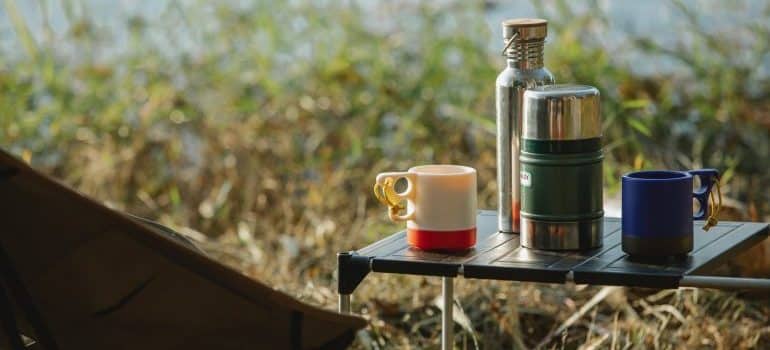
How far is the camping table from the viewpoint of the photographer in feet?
6.73

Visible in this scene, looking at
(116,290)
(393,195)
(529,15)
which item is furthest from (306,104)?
(116,290)

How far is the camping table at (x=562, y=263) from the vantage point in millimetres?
2051

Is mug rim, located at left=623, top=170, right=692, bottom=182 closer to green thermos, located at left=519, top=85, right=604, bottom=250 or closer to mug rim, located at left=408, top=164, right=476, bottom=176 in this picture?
green thermos, located at left=519, top=85, right=604, bottom=250

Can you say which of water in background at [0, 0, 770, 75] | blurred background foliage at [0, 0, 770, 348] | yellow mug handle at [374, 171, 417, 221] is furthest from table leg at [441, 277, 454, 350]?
water in background at [0, 0, 770, 75]

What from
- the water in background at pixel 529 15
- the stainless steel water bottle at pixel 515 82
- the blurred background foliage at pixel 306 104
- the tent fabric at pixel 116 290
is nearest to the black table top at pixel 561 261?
the stainless steel water bottle at pixel 515 82

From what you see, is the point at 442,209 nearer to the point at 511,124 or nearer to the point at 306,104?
the point at 511,124

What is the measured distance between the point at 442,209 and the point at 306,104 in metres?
2.25

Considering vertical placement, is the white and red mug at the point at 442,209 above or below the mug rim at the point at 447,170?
below

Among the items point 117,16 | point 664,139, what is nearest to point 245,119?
point 117,16

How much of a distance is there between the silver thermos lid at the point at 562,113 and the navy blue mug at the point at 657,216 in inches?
4.1

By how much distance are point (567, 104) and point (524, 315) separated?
1.19 meters

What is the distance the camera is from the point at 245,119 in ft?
14.9

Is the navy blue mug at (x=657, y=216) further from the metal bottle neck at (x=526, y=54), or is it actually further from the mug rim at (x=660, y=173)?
the metal bottle neck at (x=526, y=54)

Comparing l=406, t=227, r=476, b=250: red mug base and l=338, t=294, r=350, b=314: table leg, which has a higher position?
l=406, t=227, r=476, b=250: red mug base
